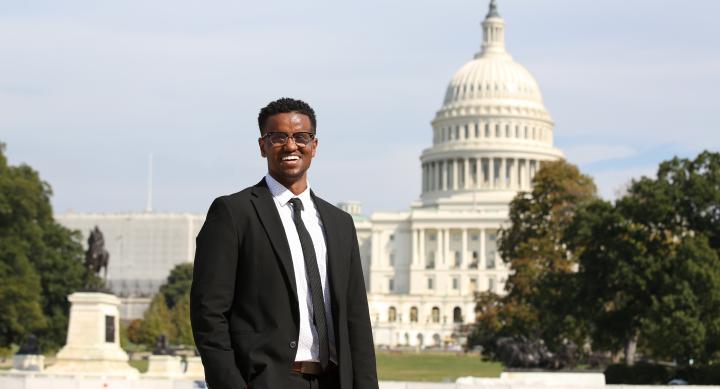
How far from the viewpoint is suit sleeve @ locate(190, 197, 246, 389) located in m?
6.23

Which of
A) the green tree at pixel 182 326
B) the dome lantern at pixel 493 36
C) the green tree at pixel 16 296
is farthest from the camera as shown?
the dome lantern at pixel 493 36

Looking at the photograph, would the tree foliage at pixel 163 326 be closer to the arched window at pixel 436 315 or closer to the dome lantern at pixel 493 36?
the arched window at pixel 436 315

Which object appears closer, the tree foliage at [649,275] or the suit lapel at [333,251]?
the suit lapel at [333,251]

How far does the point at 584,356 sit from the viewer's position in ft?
185

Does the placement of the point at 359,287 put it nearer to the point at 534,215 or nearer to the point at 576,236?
the point at 576,236

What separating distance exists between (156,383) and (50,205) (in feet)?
144

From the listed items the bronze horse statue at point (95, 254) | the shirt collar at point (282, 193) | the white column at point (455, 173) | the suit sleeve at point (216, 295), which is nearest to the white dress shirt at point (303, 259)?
the shirt collar at point (282, 193)

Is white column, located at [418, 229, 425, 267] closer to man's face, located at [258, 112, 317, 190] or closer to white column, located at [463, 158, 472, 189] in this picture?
white column, located at [463, 158, 472, 189]

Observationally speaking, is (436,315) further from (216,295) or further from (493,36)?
(216,295)

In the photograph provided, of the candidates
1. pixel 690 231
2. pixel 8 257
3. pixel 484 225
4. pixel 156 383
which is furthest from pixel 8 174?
pixel 484 225

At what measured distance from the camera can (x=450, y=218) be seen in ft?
534

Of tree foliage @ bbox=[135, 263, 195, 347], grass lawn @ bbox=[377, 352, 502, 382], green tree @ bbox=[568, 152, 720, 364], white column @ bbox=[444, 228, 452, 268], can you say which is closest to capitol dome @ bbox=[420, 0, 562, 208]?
white column @ bbox=[444, 228, 452, 268]

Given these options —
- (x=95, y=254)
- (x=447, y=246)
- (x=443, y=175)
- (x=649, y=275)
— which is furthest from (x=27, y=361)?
(x=443, y=175)

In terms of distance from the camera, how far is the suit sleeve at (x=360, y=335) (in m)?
6.66
